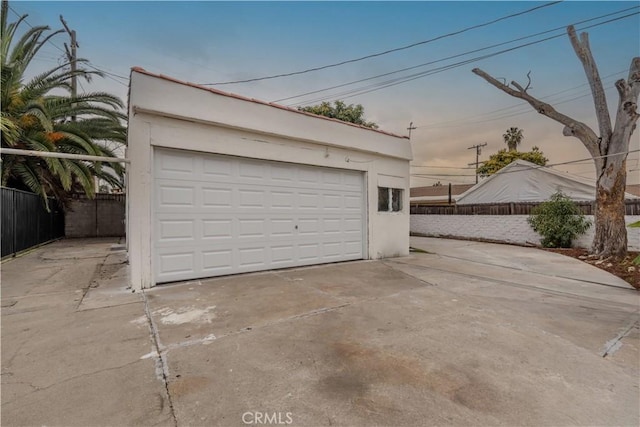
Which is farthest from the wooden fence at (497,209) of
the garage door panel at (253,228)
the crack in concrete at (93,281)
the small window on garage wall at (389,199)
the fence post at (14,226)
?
the fence post at (14,226)

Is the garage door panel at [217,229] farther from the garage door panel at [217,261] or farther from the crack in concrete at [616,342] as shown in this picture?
the crack in concrete at [616,342]

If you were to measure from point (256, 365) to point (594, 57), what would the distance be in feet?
36.0

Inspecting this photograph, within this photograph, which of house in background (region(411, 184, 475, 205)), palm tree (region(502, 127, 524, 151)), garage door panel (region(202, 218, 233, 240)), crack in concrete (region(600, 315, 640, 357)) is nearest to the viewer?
crack in concrete (region(600, 315, 640, 357))

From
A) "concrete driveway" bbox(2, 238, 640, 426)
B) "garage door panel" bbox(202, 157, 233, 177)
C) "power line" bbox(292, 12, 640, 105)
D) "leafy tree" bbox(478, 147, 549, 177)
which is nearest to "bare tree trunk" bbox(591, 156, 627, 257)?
"concrete driveway" bbox(2, 238, 640, 426)

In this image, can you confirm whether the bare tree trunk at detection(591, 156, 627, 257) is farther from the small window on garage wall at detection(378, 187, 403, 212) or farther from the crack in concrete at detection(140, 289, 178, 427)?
the crack in concrete at detection(140, 289, 178, 427)

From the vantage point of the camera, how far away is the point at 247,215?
6.03m

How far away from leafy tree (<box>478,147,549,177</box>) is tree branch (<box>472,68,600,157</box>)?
20.2 meters

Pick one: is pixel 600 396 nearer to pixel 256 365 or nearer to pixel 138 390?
pixel 256 365

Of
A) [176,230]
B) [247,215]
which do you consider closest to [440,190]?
[247,215]

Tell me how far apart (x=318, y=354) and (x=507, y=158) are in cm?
3078

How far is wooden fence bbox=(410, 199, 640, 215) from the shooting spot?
9172 mm

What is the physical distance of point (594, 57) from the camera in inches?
314

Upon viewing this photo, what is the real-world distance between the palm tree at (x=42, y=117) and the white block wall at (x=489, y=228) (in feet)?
46.4

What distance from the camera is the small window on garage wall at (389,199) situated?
8.20 meters
